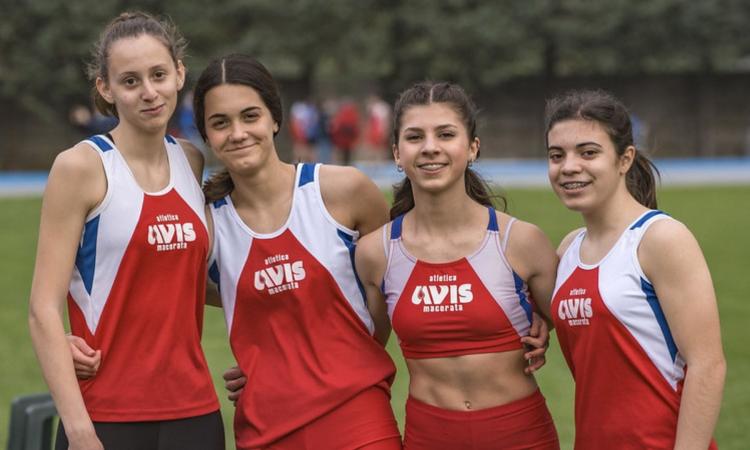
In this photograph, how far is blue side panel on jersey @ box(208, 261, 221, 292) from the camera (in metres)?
4.34

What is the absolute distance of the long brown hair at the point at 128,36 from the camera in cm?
403

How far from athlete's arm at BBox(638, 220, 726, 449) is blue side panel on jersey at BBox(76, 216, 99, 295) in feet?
5.99

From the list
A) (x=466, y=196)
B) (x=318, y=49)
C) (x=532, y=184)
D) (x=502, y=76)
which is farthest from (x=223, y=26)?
(x=466, y=196)

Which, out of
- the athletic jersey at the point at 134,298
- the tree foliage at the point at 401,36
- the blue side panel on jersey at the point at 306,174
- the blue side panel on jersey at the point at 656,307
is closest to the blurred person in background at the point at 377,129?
the tree foliage at the point at 401,36

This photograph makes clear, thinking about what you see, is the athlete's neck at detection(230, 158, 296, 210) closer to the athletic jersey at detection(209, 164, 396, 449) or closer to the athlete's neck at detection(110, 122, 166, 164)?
the athletic jersey at detection(209, 164, 396, 449)

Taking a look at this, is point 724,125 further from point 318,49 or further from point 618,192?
point 618,192

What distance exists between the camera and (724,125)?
3538cm

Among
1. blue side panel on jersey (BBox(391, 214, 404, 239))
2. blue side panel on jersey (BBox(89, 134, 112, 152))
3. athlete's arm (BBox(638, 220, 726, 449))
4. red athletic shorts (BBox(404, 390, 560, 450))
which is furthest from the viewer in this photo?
blue side panel on jersey (BBox(391, 214, 404, 239))

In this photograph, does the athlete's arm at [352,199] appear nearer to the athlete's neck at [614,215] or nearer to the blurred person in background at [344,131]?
the athlete's neck at [614,215]

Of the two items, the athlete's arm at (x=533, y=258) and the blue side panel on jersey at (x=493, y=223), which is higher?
the blue side panel on jersey at (x=493, y=223)

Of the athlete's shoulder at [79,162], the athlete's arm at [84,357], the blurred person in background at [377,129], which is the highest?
the blurred person in background at [377,129]

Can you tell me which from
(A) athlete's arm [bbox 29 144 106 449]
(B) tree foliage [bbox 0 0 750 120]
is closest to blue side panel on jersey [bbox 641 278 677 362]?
(A) athlete's arm [bbox 29 144 106 449]

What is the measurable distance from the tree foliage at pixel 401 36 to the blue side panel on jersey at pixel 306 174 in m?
28.7

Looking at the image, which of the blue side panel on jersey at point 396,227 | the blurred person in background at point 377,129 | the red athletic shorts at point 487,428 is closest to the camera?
the red athletic shorts at point 487,428
